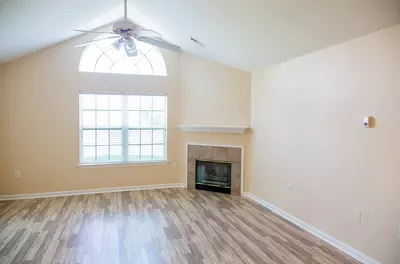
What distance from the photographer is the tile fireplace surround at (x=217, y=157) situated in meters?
5.44

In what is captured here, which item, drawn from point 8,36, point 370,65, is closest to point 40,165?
point 8,36

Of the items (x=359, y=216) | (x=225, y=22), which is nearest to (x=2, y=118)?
(x=225, y=22)

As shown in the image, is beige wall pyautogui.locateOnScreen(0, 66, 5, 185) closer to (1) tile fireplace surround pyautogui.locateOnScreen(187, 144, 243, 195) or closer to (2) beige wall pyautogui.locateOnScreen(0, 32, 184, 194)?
(2) beige wall pyautogui.locateOnScreen(0, 32, 184, 194)

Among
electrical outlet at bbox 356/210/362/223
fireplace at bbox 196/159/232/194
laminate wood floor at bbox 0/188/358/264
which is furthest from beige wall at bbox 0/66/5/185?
electrical outlet at bbox 356/210/362/223

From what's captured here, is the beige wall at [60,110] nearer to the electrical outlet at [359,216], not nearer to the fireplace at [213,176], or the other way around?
the fireplace at [213,176]

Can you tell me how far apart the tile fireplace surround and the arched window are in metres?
1.69

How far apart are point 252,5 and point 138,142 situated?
11.6 ft

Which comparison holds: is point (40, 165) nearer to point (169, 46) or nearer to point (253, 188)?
point (169, 46)

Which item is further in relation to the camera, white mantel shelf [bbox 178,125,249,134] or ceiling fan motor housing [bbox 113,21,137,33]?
white mantel shelf [bbox 178,125,249,134]

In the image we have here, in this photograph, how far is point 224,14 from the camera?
351cm

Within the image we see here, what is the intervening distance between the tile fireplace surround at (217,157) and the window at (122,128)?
0.58 meters

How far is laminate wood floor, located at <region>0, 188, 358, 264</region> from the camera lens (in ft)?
9.91

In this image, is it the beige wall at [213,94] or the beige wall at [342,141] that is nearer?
the beige wall at [342,141]

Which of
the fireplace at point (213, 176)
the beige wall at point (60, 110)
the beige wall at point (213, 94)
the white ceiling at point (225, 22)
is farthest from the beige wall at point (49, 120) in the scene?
the fireplace at point (213, 176)
